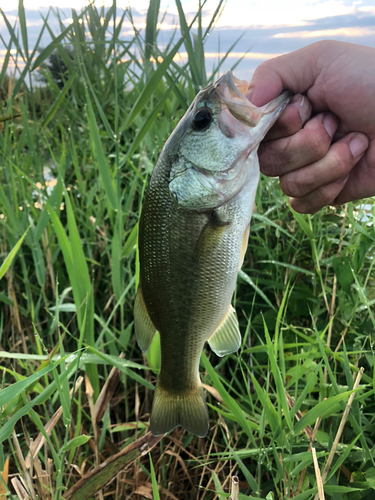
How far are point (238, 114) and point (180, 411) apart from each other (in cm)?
99

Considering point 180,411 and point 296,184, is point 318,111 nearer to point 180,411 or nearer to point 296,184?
point 296,184

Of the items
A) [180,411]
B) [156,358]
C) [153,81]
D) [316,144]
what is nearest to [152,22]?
[153,81]

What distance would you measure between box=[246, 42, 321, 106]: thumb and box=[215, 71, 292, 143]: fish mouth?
0.70ft

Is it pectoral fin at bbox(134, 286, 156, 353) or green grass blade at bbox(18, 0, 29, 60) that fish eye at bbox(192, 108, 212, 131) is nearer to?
pectoral fin at bbox(134, 286, 156, 353)

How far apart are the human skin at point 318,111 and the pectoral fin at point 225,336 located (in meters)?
0.59

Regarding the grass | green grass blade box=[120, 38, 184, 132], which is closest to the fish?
the grass

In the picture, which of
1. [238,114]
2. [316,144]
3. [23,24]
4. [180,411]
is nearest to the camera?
[238,114]

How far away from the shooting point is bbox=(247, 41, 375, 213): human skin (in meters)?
1.54

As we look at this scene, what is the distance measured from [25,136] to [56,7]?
1105 millimetres

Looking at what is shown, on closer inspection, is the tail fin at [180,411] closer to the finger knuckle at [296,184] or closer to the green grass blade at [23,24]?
the finger knuckle at [296,184]

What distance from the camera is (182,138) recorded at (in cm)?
134

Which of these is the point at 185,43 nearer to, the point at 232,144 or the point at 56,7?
the point at 232,144

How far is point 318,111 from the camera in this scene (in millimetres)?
1655

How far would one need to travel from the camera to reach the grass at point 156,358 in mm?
1281
